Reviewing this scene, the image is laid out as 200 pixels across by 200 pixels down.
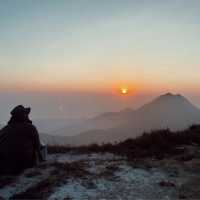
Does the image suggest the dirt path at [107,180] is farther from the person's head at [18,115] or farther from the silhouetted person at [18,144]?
the person's head at [18,115]

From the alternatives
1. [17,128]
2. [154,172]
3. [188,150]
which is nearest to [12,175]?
[17,128]

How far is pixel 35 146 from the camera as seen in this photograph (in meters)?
13.1

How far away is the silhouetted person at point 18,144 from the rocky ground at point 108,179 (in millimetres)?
438

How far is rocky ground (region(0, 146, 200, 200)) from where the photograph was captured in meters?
9.62

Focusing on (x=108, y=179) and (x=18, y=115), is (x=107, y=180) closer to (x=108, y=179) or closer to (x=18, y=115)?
(x=108, y=179)

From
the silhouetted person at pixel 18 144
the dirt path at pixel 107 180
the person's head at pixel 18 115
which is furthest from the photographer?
the person's head at pixel 18 115

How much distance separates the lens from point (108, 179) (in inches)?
428

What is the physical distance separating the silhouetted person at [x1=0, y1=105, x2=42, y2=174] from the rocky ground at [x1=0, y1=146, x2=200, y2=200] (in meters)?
0.44

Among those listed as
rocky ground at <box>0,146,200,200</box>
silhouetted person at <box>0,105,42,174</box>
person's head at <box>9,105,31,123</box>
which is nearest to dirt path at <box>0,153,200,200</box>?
rocky ground at <box>0,146,200,200</box>

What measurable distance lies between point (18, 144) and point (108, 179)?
12.0 feet

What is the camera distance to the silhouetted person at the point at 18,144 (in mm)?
12255

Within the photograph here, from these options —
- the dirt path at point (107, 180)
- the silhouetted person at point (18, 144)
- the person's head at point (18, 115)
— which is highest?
the person's head at point (18, 115)

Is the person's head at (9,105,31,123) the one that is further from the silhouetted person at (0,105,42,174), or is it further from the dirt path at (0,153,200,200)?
the dirt path at (0,153,200,200)

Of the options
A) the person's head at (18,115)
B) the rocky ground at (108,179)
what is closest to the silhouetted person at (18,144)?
the person's head at (18,115)
